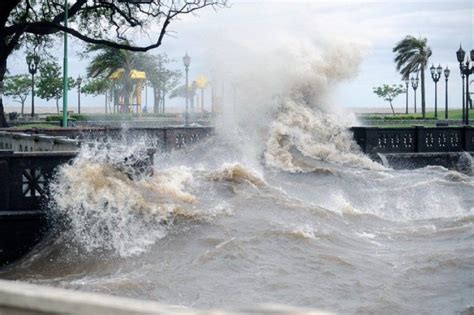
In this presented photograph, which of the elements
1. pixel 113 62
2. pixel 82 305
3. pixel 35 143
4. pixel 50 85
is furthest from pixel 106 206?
pixel 50 85

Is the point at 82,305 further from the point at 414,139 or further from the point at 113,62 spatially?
the point at 113,62

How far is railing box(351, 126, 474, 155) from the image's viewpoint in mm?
32188

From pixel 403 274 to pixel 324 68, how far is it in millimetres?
23602

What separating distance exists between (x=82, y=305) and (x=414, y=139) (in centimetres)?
3083

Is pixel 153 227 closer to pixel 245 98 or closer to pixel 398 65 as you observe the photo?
pixel 245 98

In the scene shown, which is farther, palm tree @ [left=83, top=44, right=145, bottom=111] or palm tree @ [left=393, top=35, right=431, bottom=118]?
palm tree @ [left=393, top=35, right=431, bottom=118]

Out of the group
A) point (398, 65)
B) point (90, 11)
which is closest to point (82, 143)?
point (90, 11)

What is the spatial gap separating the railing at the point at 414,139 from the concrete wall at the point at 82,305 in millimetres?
29041

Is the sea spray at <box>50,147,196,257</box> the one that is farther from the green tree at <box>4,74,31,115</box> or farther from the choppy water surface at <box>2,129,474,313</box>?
the green tree at <box>4,74,31,115</box>

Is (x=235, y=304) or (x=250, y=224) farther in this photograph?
(x=250, y=224)

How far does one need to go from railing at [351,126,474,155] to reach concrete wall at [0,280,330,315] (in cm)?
2904

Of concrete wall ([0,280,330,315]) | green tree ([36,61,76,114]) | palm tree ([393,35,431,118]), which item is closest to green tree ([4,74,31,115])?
green tree ([36,61,76,114])

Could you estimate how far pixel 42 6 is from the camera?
30875mm

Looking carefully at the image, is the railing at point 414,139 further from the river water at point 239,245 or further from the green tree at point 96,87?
the green tree at point 96,87
